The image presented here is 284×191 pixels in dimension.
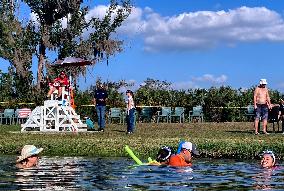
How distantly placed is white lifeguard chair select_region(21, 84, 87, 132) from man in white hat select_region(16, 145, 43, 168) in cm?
1494

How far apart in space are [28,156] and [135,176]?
2423mm

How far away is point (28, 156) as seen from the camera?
14672 millimetres

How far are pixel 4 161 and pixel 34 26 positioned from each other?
109 ft

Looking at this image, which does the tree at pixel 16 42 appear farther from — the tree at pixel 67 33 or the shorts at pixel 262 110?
the shorts at pixel 262 110

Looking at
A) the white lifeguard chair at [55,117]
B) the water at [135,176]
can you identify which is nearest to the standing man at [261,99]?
the water at [135,176]

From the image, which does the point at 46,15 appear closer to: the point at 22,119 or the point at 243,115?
the point at 22,119

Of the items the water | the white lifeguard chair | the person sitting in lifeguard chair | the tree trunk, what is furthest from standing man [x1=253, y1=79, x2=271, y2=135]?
the tree trunk

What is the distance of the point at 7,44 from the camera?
4878 cm

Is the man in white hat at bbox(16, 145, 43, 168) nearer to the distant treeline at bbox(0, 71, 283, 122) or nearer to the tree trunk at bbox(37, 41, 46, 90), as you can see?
the distant treeline at bbox(0, 71, 283, 122)

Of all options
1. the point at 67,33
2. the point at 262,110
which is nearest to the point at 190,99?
the point at 67,33

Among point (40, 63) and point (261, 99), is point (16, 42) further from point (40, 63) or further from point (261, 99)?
point (261, 99)

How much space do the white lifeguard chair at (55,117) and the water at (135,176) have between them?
12.8m

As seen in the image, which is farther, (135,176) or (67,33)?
(67,33)

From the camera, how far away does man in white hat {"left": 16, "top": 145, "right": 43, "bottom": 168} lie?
48.1ft
